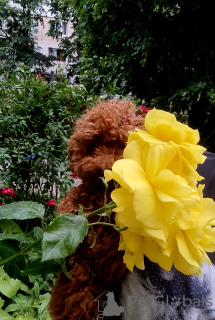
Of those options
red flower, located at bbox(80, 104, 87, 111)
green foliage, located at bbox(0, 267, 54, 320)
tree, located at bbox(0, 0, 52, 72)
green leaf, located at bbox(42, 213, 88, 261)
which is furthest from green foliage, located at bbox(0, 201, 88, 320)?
tree, located at bbox(0, 0, 52, 72)

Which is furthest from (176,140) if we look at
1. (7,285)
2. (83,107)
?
(83,107)

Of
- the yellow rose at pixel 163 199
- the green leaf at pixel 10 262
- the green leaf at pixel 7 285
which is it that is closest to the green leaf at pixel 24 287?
the green leaf at pixel 7 285

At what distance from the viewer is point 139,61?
4059 millimetres

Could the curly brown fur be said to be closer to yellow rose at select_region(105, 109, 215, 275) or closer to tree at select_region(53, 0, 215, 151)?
yellow rose at select_region(105, 109, 215, 275)

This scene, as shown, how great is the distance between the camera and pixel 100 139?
2.23 ft

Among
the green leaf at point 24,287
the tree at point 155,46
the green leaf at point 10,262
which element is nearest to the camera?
the green leaf at point 10,262

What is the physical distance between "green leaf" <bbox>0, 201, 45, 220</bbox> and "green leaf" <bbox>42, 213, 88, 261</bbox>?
0.07 metres

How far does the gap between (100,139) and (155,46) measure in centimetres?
353

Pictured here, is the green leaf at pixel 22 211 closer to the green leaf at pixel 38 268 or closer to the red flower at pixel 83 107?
the green leaf at pixel 38 268

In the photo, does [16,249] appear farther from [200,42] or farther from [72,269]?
[200,42]

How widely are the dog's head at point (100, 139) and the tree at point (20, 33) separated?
14686mm

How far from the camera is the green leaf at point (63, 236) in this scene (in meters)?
0.31

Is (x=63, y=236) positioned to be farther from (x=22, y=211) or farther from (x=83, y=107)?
(x=83, y=107)

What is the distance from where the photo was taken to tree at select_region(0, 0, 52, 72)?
47.3ft
